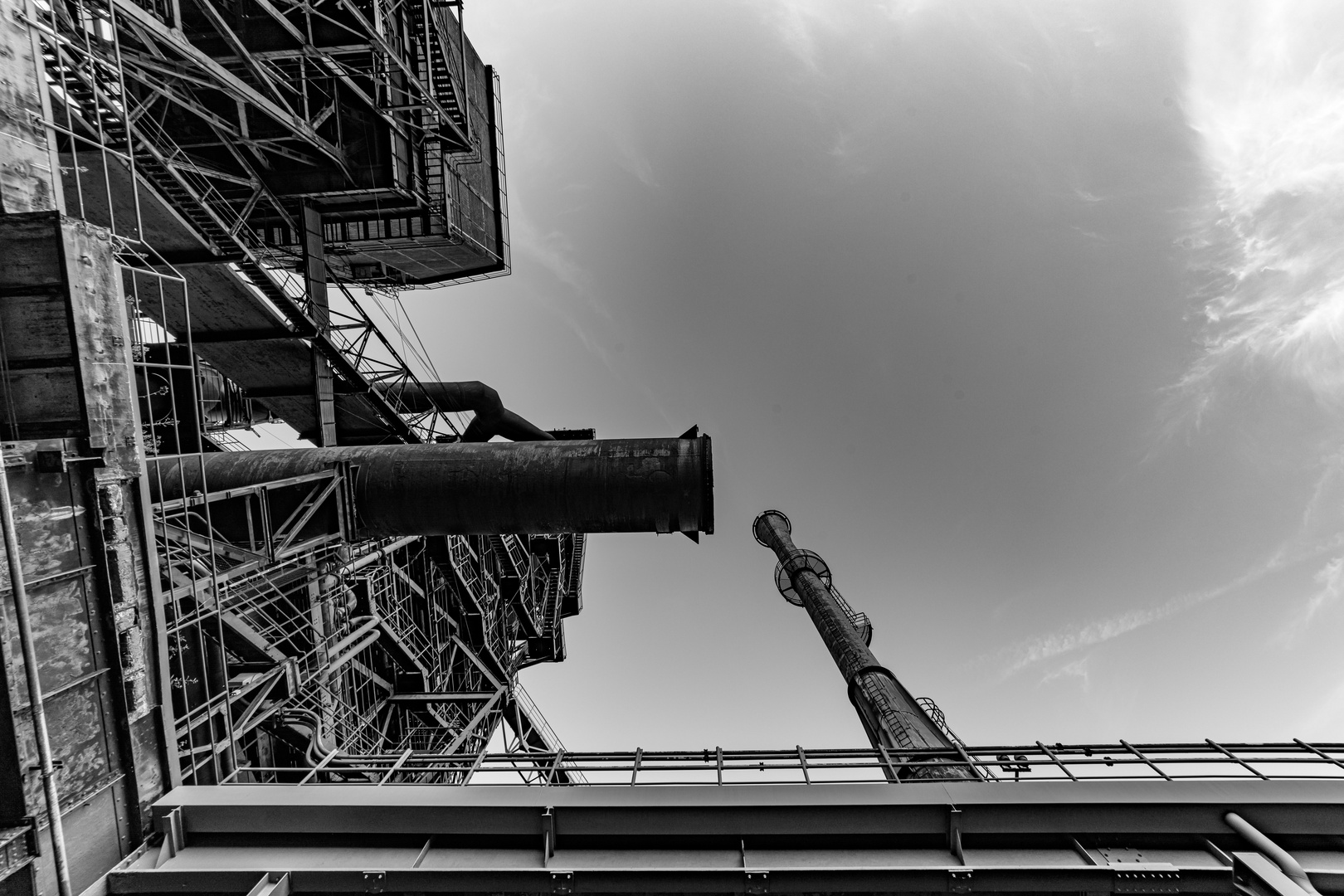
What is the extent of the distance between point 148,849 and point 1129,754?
10.3 metres

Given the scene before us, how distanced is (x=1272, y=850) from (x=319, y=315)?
16.6m

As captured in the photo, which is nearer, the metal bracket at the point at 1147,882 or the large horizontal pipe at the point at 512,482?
the metal bracket at the point at 1147,882

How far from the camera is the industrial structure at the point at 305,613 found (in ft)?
15.9

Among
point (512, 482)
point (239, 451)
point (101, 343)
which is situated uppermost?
point (101, 343)

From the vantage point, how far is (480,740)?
49.6 ft

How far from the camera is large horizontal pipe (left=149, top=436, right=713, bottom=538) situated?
8375 mm

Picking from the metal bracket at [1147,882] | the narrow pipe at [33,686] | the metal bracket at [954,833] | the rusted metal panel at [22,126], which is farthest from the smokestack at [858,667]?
the rusted metal panel at [22,126]

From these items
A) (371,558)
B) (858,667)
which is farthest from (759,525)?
(371,558)

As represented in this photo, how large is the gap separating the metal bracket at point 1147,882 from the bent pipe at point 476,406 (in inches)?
494

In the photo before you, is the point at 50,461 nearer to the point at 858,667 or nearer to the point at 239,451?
the point at 239,451

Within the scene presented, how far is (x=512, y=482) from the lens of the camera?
336 inches

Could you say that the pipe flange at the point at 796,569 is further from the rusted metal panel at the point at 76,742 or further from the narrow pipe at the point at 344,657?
the rusted metal panel at the point at 76,742

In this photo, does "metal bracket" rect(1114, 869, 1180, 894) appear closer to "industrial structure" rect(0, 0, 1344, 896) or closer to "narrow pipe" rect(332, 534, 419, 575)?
"industrial structure" rect(0, 0, 1344, 896)

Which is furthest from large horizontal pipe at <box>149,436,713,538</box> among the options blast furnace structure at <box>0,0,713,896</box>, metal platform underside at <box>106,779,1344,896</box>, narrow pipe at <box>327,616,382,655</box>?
metal platform underside at <box>106,779,1344,896</box>
